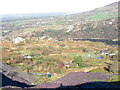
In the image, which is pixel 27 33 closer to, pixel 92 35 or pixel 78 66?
pixel 92 35

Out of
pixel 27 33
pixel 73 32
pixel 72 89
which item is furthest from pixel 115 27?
pixel 72 89

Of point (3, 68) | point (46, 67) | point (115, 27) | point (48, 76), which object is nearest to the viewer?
point (48, 76)

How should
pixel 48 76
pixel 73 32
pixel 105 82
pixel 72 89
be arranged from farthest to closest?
pixel 73 32 < pixel 48 76 < pixel 105 82 < pixel 72 89

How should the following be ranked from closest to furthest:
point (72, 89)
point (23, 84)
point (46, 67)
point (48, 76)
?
point (72, 89), point (23, 84), point (48, 76), point (46, 67)

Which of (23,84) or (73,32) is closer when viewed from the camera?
(23,84)

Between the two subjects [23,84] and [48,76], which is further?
[48,76]

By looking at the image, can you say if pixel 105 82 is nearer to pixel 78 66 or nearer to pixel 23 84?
pixel 23 84

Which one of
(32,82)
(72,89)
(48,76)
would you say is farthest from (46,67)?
(72,89)

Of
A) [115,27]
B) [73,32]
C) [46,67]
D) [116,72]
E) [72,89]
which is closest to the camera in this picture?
[72,89]
